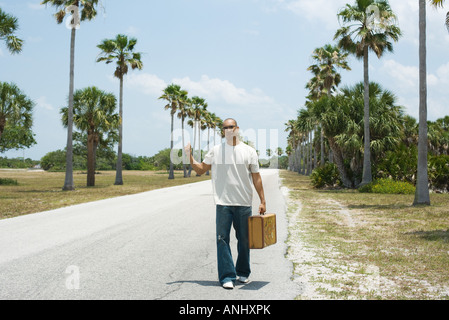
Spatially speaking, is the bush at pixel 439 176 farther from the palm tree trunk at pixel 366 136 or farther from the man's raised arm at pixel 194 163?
the man's raised arm at pixel 194 163

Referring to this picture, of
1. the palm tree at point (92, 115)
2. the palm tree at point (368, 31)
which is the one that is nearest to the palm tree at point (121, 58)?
the palm tree at point (92, 115)

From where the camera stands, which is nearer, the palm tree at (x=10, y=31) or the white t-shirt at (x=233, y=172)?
the white t-shirt at (x=233, y=172)

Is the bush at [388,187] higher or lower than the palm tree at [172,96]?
lower

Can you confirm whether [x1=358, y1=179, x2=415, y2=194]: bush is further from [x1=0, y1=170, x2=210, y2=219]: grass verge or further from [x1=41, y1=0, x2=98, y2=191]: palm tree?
[x1=41, y1=0, x2=98, y2=191]: palm tree

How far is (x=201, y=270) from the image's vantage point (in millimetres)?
6316

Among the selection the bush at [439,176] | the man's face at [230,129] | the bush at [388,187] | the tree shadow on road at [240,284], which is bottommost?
the tree shadow on road at [240,284]

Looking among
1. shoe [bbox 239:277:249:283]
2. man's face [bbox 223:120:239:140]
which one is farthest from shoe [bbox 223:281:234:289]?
man's face [bbox 223:120:239:140]

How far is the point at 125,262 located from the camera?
22.3ft

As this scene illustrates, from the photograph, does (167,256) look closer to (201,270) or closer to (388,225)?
(201,270)

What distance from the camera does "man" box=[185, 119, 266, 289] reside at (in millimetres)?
5398

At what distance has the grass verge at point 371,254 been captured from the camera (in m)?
5.25

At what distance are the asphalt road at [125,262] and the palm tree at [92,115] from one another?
78.8ft
